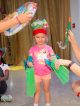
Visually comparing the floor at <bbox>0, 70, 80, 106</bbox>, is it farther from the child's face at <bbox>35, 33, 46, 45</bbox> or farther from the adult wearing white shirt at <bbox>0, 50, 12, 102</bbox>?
the child's face at <bbox>35, 33, 46, 45</bbox>

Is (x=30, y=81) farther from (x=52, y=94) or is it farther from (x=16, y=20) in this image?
(x=16, y=20)

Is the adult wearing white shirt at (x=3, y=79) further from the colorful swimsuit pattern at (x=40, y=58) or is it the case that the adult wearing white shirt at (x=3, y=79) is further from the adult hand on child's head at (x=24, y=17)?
the adult hand on child's head at (x=24, y=17)

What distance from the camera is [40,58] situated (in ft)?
9.17

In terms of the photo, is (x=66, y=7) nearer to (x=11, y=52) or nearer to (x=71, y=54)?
(x=71, y=54)

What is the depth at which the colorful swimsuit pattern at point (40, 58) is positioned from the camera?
280 cm

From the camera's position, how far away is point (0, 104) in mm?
3154

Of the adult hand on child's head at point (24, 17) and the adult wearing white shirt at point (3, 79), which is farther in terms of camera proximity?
the adult wearing white shirt at point (3, 79)

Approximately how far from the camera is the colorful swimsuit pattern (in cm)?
280

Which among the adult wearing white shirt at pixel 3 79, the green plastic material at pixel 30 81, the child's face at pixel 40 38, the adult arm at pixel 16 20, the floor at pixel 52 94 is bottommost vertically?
the floor at pixel 52 94

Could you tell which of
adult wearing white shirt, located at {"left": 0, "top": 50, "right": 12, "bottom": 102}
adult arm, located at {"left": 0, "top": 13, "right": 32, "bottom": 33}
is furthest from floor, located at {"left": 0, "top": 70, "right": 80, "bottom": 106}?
adult arm, located at {"left": 0, "top": 13, "right": 32, "bottom": 33}

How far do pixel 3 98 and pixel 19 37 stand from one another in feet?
6.10

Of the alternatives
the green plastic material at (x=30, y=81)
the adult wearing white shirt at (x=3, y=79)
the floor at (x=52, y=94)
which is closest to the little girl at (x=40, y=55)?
the green plastic material at (x=30, y=81)

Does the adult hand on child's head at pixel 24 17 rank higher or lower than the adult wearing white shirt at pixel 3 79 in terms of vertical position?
higher

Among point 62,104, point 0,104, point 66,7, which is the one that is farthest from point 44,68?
point 66,7
